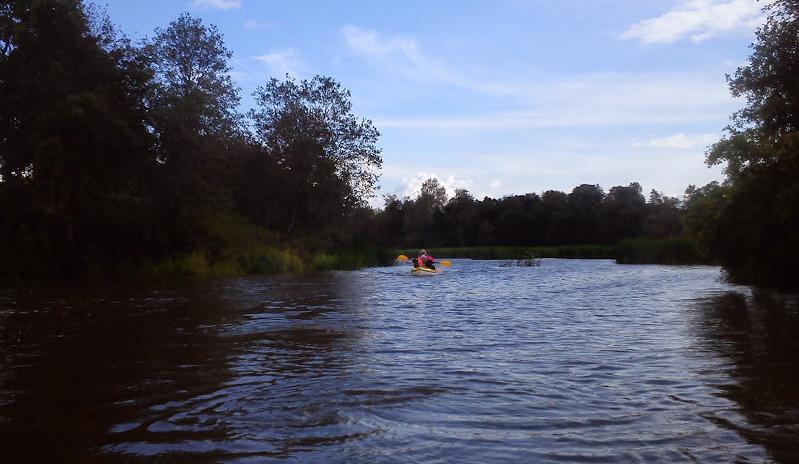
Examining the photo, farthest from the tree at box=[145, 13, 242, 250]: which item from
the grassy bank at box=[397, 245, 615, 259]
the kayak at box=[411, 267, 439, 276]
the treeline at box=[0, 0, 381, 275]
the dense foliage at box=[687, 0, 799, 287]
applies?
the grassy bank at box=[397, 245, 615, 259]

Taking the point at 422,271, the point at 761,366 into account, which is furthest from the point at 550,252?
the point at 761,366

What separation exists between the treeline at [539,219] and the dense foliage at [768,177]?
67.1 meters

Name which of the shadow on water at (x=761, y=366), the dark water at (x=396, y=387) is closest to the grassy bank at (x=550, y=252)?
the shadow on water at (x=761, y=366)

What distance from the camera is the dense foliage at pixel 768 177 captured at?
669 inches

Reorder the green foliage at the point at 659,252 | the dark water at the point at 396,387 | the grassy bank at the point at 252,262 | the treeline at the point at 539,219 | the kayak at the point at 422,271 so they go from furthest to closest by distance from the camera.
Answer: the treeline at the point at 539,219, the green foliage at the point at 659,252, the kayak at the point at 422,271, the grassy bank at the point at 252,262, the dark water at the point at 396,387

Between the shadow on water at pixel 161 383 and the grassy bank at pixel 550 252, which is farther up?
the grassy bank at pixel 550 252

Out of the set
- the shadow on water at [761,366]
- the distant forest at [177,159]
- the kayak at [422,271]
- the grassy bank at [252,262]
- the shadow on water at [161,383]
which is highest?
the distant forest at [177,159]

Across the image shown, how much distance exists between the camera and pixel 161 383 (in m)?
6.13

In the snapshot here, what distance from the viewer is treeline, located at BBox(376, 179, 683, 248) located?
321 ft

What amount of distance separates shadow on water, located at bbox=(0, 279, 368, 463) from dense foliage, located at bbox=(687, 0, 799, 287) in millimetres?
12629

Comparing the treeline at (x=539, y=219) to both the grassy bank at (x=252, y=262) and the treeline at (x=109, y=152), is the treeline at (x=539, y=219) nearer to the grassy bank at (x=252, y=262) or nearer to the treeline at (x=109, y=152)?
the grassy bank at (x=252, y=262)

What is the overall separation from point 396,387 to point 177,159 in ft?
81.2

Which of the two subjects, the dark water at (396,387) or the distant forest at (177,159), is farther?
the distant forest at (177,159)

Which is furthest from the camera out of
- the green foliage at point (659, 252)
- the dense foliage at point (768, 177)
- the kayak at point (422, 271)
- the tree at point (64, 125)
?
the green foliage at point (659, 252)
